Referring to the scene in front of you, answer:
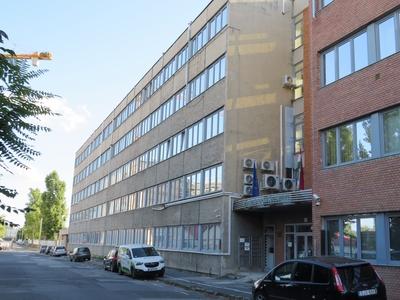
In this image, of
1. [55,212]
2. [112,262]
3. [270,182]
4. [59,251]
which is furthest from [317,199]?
[55,212]

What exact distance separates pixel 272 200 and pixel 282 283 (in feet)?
38.4

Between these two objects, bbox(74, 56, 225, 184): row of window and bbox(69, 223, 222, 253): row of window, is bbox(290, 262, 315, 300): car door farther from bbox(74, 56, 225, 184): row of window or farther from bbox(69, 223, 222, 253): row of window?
bbox(74, 56, 225, 184): row of window

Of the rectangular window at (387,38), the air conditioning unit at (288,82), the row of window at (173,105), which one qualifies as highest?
the row of window at (173,105)

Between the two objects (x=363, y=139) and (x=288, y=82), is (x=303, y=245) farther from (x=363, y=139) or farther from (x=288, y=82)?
(x=288, y=82)

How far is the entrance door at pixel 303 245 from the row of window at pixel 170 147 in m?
7.49

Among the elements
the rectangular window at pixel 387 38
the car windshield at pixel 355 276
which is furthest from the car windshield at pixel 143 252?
the car windshield at pixel 355 276

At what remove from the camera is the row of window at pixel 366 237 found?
15536 mm

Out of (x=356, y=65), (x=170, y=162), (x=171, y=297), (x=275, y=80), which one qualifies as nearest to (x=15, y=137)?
(x=171, y=297)

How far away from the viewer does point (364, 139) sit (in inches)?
672

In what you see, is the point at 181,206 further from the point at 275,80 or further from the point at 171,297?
the point at 171,297

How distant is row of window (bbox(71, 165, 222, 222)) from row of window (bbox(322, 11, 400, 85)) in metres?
10.9

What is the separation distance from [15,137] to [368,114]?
15.6 m

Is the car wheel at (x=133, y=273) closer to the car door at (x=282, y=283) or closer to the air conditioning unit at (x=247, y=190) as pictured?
the air conditioning unit at (x=247, y=190)

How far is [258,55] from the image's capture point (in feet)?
99.0
